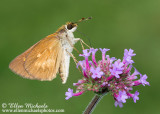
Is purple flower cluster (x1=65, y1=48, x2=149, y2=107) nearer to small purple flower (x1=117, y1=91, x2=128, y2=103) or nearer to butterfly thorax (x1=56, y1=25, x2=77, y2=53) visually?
small purple flower (x1=117, y1=91, x2=128, y2=103)

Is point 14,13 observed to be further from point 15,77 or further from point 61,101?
point 61,101

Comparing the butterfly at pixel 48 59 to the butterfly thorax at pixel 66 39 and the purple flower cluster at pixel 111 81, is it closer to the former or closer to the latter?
the butterfly thorax at pixel 66 39

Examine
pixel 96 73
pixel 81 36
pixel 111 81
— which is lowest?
pixel 111 81

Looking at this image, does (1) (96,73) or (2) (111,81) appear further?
(2) (111,81)

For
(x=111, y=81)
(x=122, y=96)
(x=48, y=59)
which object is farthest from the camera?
(x=48, y=59)

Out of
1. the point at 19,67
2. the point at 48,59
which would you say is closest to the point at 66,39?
the point at 48,59

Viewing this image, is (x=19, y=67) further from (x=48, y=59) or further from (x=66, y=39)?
(x=66, y=39)

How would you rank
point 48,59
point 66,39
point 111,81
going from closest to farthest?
point 111,81 < point 48,59 < point 66,39

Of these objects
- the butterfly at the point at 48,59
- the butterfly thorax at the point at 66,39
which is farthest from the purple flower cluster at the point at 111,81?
the butterfly thorax at the point at 66,39
